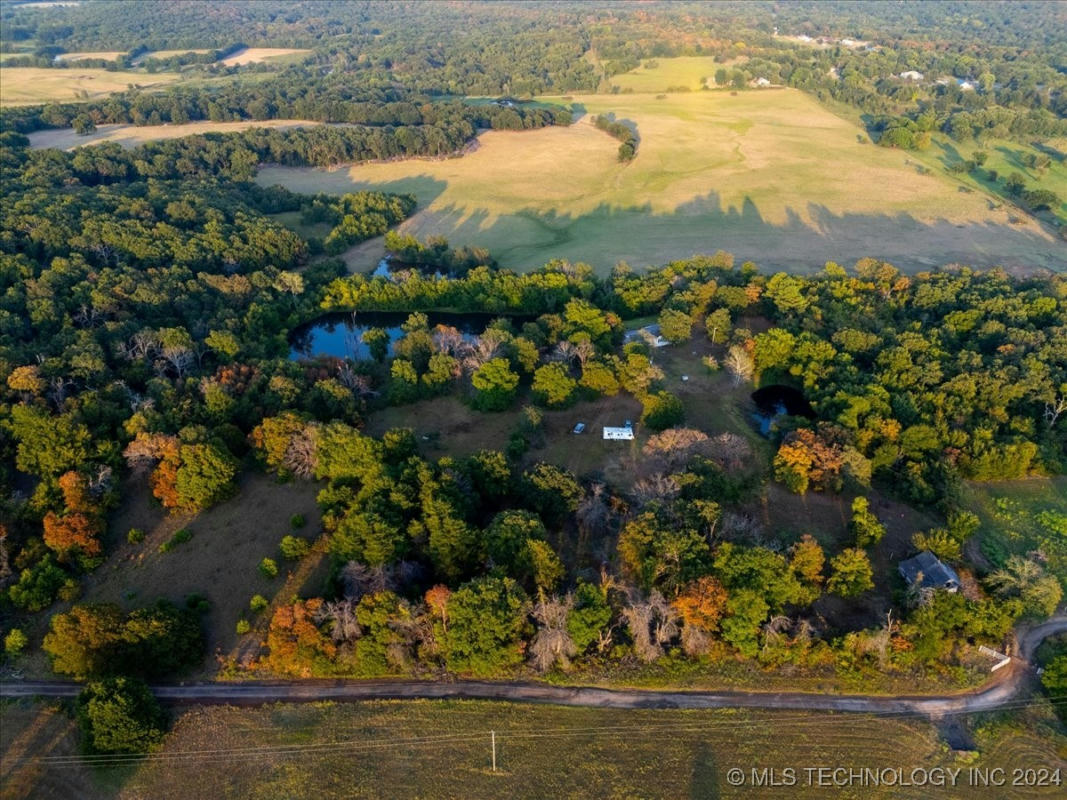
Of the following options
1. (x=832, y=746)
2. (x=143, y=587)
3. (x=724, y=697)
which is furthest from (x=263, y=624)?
(x=832, y=746)

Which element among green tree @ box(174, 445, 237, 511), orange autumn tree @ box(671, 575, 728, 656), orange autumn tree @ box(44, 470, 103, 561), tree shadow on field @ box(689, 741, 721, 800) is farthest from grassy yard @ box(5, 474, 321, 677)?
tree shadow on field @ box(689, 741, 721, 800)

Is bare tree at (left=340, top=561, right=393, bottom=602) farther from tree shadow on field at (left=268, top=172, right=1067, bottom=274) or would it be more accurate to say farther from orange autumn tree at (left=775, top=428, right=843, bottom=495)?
tree shadow on field at (left=268, top=172, right=1067, bottom=274)

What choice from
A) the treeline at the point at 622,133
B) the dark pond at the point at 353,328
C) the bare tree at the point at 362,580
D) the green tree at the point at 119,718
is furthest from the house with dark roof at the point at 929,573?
the treeline at the point at 622,133

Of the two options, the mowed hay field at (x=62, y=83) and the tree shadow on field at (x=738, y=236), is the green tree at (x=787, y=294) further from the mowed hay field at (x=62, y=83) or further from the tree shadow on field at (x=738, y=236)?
the mowed hay field at (x=62, y=83)

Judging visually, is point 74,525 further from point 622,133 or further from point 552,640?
point 622,133

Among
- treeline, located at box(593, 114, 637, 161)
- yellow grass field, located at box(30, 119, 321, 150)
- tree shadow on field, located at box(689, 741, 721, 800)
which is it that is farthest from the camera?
yellow grass field, located at box(30, 119, 321, 150)

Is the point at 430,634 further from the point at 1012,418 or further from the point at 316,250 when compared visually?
the point at 316,250
